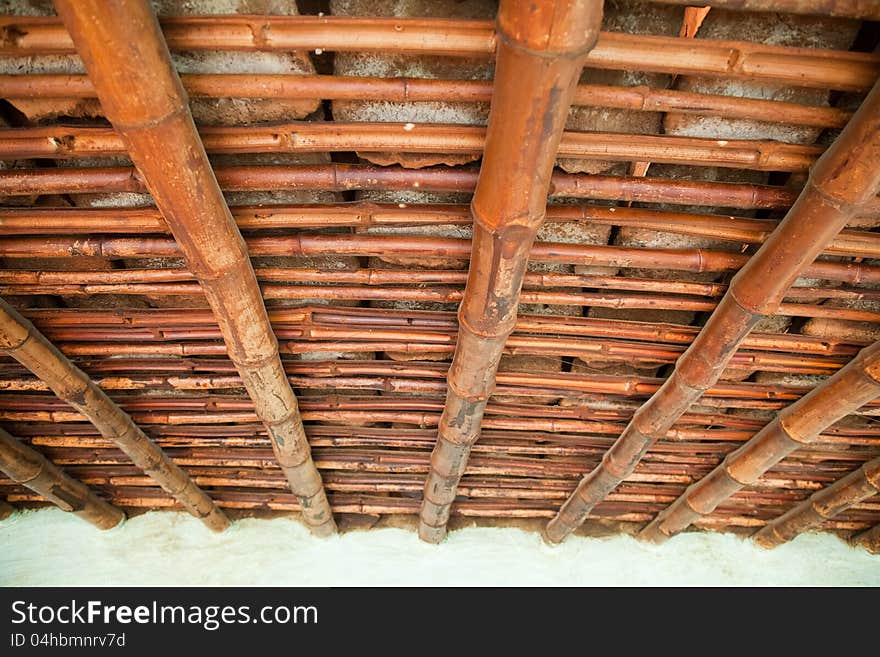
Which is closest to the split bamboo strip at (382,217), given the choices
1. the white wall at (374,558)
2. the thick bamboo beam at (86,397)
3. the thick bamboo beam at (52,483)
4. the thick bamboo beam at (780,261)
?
the thick bamboo beam at (780,261)

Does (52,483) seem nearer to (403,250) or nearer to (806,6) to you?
(403,250)

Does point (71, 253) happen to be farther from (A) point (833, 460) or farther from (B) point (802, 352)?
(A) point (833, 460)

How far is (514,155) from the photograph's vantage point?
1242 millimetres

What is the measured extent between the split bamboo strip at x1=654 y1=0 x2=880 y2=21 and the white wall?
372 centimetres

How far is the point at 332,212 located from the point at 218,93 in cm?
51

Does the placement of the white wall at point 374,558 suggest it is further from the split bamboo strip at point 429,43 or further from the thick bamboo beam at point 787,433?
the split bamboo strip at point 429,43

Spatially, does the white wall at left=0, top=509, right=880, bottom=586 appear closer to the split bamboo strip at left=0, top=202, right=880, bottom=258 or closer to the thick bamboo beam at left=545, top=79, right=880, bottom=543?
the thick bamboo beam at left=545, top=79, right=880, bottom=543

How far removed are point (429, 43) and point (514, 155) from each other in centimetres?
36

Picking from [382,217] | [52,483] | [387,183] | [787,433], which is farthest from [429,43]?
[52,483]

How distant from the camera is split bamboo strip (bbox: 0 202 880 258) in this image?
1.72m

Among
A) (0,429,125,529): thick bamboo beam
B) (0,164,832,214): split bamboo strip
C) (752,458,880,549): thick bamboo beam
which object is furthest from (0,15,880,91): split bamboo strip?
(752,458,880,549): thick bamboo beam

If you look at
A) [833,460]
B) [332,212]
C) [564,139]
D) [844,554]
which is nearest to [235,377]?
[332,212]

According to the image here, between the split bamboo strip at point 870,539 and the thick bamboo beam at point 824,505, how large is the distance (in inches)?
27.2

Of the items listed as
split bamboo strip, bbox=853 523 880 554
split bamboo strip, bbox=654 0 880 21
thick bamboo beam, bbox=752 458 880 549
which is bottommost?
split bamboo strip, bbox=853 523 880 554
